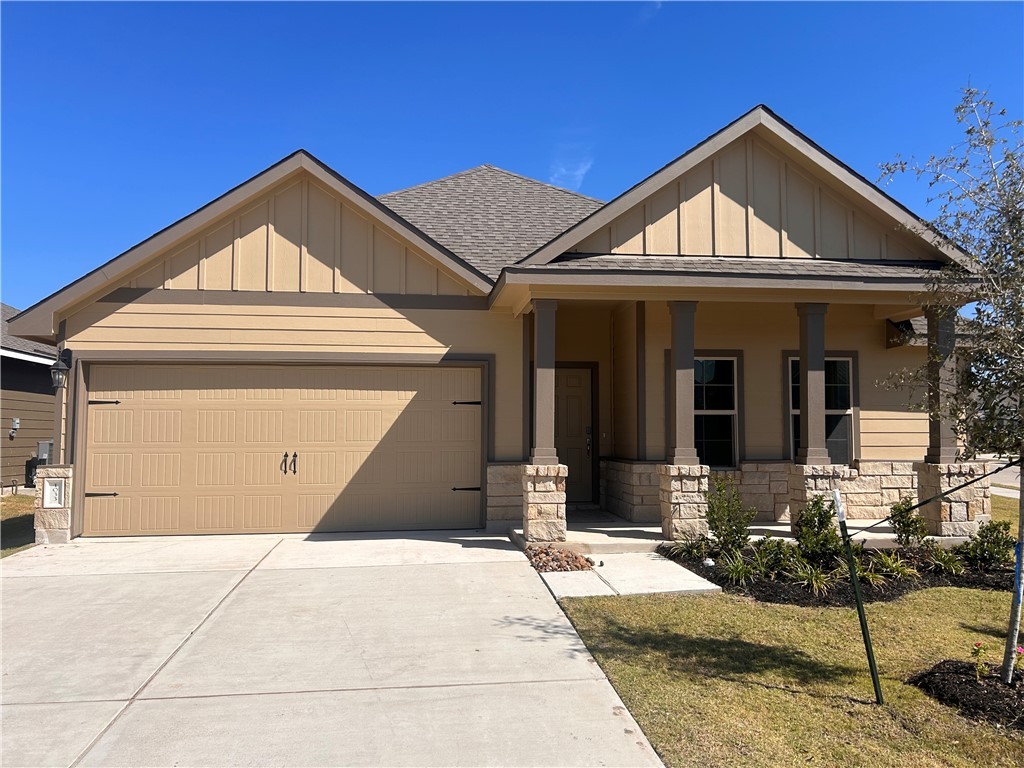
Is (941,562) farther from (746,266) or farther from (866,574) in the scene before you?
(746,266)

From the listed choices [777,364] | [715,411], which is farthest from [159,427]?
[777,364]

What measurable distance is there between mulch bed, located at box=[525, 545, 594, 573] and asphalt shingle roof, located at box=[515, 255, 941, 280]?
3283mm

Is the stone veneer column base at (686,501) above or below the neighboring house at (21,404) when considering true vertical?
below

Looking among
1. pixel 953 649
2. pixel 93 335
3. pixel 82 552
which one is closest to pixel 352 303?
pixel 93 335

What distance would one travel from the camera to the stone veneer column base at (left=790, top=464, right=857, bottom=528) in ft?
28.6

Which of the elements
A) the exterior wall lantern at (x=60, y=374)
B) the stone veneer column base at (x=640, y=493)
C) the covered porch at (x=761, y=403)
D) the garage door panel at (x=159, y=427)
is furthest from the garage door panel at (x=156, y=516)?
the stone veneer column base at (x=640, y=493)

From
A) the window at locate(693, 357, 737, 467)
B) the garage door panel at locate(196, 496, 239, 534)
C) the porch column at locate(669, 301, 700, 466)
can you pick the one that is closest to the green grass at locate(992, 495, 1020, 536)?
the window at locate(693, 357, 737, 467)

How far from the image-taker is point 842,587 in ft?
21.7

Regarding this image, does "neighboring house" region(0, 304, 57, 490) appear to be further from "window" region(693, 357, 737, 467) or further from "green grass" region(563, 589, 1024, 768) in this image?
"green grass" region(563, 589, 1024, 768)

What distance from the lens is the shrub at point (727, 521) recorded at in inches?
303

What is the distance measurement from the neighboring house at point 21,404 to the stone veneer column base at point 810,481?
49.8 feet

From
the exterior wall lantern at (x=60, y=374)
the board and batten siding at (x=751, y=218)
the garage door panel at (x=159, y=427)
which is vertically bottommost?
the garage door panel at (x=159, y=427)

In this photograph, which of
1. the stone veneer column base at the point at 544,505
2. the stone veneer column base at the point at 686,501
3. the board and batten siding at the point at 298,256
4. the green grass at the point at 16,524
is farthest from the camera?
the board and batten siding at the point at 298,256

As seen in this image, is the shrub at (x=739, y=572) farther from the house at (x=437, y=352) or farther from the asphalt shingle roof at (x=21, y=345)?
the asphalt shingle roof at (x=21, y=345)
